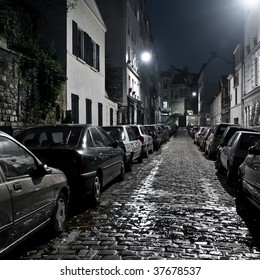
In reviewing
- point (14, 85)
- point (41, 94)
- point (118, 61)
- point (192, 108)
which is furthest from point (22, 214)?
point (192, 108)

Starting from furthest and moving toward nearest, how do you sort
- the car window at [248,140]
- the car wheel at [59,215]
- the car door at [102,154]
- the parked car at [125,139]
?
the parked car at [125,139]
the car window at [248,140]
the car door at [102,154]
the car wheel at [59,215]

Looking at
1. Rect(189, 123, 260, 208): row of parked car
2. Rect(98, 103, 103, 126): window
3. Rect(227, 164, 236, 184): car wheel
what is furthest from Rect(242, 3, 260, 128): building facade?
Rect(227, 164, 236, 184): car wheel

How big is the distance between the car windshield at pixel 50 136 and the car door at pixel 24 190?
2.40 meters

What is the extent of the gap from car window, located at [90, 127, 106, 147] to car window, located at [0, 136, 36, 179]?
3.33 metres

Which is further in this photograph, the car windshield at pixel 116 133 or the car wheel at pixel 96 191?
the car windshield at pixel 116 133

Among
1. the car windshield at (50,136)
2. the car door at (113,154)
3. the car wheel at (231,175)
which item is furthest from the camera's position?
the car wheel at (231,175)

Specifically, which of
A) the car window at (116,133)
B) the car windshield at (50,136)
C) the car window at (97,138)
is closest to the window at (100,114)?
the car window at (116,133)

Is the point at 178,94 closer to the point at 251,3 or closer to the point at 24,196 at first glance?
the point at 251,3

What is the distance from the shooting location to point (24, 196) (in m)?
4.52

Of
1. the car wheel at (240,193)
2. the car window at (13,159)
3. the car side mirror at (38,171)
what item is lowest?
the car wheel at (240,193)

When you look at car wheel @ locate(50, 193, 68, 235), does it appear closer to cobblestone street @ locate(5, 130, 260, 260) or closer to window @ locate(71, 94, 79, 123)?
cobblestone street @ locate(5, 130, 260, 260)

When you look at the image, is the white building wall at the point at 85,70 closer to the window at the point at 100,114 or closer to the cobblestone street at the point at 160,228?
the window at the point at 100,114

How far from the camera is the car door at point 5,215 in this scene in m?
3.96
